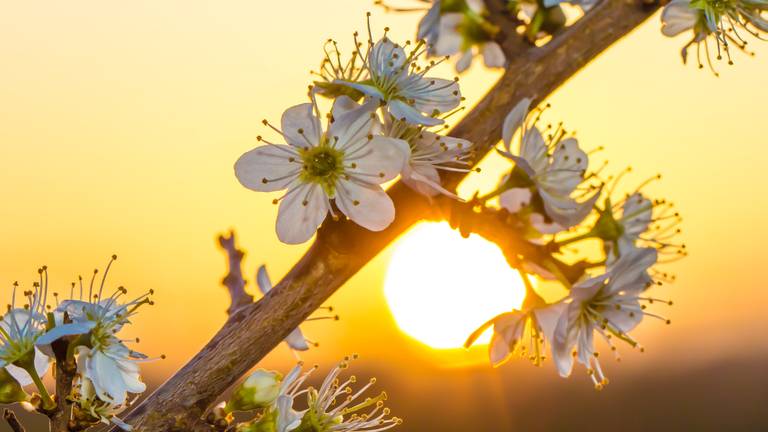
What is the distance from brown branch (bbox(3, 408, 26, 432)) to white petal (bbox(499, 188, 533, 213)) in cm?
105

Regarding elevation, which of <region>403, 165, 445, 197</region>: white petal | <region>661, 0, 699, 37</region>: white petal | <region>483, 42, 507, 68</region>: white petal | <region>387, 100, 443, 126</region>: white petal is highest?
<region>661, 0, 699, 37</region>: white petal

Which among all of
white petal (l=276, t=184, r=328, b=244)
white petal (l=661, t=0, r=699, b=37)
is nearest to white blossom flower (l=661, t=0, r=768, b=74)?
white petal (l=661, t=0, r=699, b=37)

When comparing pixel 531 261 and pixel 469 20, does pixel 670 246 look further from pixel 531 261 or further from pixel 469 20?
pixel 469 20

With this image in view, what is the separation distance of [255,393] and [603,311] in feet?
2.74

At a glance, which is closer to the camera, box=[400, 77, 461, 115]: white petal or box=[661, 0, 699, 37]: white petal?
box=[400, 77, 461, 115]: white petal

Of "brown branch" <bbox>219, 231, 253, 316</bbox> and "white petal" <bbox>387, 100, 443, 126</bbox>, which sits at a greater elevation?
"white petal" <bbox>387, 100, 443, 126</bbox>

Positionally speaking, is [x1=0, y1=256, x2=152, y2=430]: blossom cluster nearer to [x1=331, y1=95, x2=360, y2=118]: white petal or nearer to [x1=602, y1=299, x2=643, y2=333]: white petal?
[x1=331, y1=95, x2=360, y2=118]: white petal

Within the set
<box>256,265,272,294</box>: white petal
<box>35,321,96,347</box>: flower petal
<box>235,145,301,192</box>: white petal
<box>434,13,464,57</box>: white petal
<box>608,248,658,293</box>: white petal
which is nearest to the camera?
<box>35,321,96,347</box>: flower petal

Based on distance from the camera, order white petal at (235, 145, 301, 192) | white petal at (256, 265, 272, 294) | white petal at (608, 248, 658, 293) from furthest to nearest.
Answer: white petal at (256, 265, 272, 294) < white petal at (608, 248, 658, 293) < white petal at (235, 145, 301, 192)

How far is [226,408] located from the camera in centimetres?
179

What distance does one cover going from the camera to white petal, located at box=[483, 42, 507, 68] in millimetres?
2137

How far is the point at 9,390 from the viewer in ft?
5.85

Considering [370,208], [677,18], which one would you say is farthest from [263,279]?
[677,18]

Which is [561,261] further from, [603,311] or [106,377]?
[106,377]
